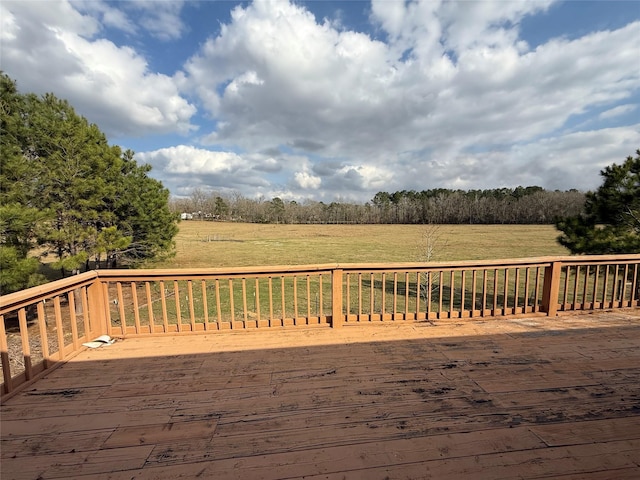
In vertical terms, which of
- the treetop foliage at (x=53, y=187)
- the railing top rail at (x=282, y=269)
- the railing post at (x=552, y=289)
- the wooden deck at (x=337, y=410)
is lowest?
the wooden deck at (x=337, y=410)

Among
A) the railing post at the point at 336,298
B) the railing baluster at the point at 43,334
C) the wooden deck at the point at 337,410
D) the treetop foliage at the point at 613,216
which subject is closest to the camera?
the wooden deck at the point at 337,410

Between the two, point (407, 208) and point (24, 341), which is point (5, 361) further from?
point (407, 208)

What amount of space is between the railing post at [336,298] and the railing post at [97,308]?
97.5 inches

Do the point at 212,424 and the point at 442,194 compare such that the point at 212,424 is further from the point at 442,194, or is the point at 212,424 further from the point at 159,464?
the point at 442,194

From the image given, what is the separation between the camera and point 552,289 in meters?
3.90

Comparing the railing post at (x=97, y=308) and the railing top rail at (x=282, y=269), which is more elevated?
the railing top rail at (x=282, y=269)

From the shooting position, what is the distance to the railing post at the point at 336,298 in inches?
136

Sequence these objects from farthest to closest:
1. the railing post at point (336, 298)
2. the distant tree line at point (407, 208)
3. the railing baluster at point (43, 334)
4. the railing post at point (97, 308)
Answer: the distant tree line at point (407, 208) < the railing post at point (336, 298) < the railing post at point (97, 308) < the railing baluster at point (43, 334)

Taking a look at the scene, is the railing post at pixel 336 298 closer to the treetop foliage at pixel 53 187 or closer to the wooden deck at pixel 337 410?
the wooden deck at pixel 337 410

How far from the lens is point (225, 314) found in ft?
29.3

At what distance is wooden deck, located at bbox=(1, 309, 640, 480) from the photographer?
159cm

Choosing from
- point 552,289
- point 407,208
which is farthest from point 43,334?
point 407,208

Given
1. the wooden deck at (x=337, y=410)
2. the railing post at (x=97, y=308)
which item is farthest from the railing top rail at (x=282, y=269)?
the wooden deck at (x=337, y=410)

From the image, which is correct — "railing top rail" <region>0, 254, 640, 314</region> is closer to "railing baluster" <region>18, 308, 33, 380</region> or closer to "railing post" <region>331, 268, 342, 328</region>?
"railing post" <region>331, 268, 342, 328</region>
